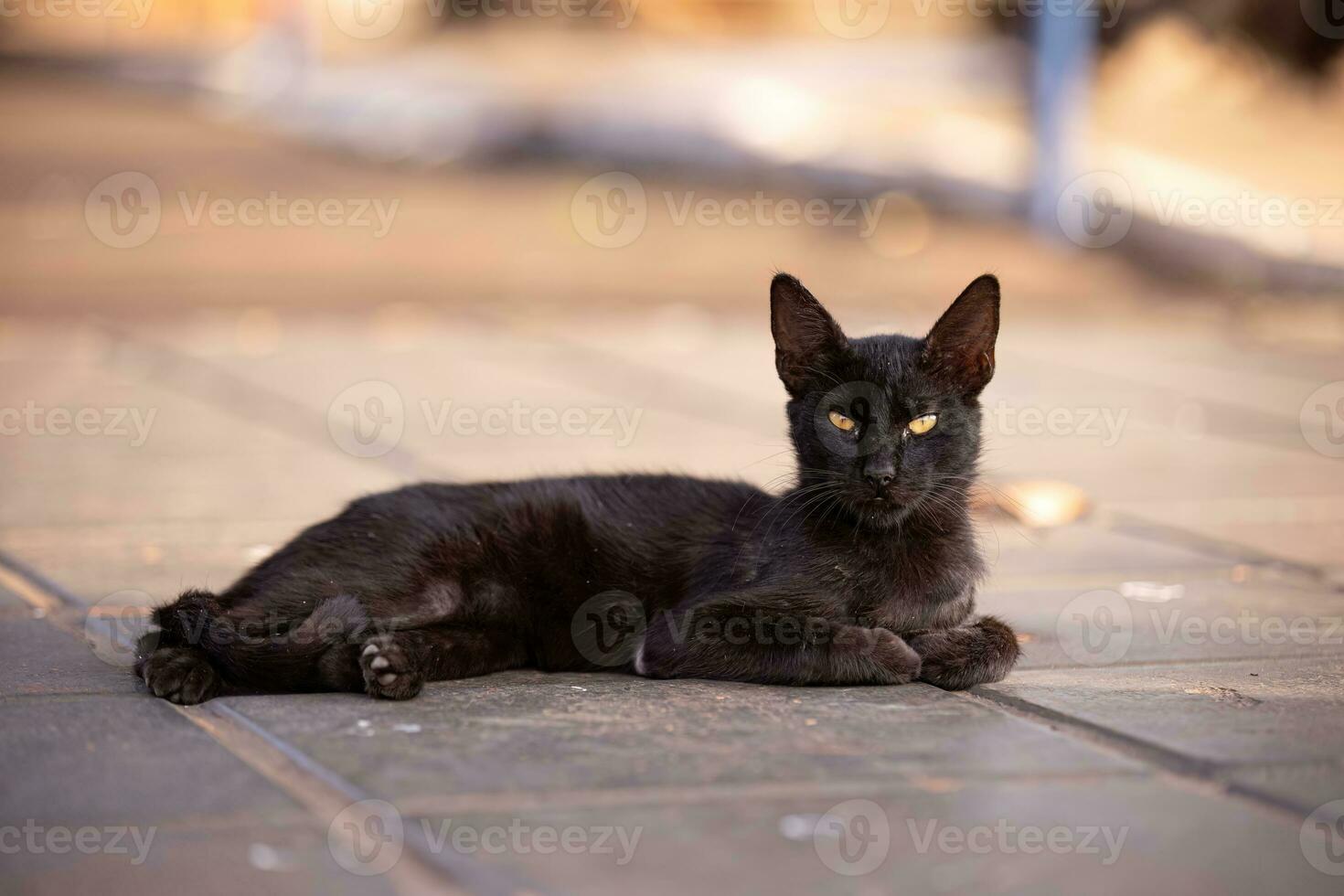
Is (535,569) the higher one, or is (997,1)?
(997,1)

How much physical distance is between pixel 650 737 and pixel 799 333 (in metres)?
1.19

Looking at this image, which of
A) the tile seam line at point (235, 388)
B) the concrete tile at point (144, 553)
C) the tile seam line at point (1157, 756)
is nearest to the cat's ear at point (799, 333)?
the tile seam line at point (1157, 756)

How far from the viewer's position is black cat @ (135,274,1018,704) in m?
3.55

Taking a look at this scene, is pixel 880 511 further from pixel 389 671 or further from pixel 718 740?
pixel 389 671

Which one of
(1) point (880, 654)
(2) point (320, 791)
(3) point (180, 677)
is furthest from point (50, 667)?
(1) point (880, 654)

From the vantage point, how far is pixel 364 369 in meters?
8.79

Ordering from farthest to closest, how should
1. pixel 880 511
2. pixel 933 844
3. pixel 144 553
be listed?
pixel 144 553 < pixel 880 511 < pixel 933 844

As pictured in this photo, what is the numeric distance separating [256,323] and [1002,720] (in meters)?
7.93

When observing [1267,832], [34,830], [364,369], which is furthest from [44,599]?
[364,369]

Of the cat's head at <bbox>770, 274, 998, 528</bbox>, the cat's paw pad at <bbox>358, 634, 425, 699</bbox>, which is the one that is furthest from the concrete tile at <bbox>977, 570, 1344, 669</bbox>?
the cat's paw pad at <bbox>358, 634, 425, 699</bbox>

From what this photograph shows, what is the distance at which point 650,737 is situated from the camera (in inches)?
122

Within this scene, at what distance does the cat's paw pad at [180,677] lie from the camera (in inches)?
132

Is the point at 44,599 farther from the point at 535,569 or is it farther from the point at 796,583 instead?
the point at 796,583

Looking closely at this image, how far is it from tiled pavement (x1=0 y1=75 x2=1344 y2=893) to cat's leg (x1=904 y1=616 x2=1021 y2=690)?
0.05m
